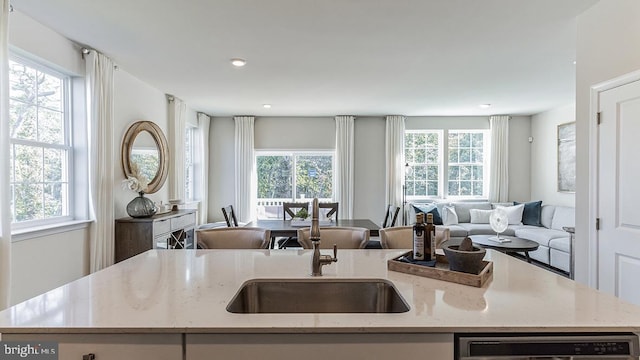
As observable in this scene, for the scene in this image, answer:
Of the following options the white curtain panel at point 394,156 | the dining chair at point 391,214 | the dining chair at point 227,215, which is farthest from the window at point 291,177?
the dining chair at point 227,215

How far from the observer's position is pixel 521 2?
7.73 ft

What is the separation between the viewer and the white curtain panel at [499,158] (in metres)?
6.56

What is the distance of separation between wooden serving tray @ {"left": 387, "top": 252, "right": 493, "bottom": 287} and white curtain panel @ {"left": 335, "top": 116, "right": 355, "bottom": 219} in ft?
16.2

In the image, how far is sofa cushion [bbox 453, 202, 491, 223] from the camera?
6.20m

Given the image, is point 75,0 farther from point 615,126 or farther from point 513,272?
point 615,126

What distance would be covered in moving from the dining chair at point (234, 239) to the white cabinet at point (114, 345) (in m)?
1.24

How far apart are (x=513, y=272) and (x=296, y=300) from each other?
0.96 meters

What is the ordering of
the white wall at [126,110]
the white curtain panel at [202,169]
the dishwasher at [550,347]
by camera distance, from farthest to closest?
the white curtain panel at [202,169] → the white wall at [126,110] → the dishwasher at [550,347]

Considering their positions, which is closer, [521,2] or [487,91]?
[521,2]

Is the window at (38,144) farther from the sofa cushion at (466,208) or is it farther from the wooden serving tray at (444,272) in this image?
the sofa cushion at (466,208)

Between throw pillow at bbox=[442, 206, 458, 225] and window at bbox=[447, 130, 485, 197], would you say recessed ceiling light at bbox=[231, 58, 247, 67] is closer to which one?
throw pillow at bbox=[442, 206, 458, 225]

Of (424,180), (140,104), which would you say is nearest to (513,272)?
(140,104)

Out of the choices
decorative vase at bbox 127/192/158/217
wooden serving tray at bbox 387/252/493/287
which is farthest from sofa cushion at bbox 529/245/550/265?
decorative vase at bbox 127/192/158/217

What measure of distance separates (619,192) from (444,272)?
5.67ft
